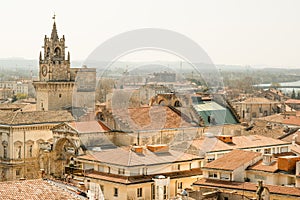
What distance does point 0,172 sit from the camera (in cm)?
4991

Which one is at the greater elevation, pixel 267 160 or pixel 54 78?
pixel 54 78

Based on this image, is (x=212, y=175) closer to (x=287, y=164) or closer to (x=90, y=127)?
(x=287, y=164)

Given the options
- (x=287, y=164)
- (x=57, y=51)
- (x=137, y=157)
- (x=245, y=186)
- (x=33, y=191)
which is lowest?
(x=245, y=186)

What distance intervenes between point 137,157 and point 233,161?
16.6 feet

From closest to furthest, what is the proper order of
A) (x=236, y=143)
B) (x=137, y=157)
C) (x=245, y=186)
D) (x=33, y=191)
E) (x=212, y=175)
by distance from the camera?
(x=33, y=191) → (x=245, y=186) → (x=212, y=175) → (x=137, y=157) → (x=236, y=143)

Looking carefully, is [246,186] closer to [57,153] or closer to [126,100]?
[57,153]

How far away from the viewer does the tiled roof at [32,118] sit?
50.0 metres

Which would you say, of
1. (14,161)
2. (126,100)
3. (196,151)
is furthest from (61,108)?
(196,151)

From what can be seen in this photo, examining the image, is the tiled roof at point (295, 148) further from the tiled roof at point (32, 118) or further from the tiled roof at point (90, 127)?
the tiled roof at point (32, 118)

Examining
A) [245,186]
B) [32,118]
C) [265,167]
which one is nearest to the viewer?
[245,186]

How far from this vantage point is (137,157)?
1314 inches

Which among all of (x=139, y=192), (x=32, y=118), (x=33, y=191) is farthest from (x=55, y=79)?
(x=33, y=191)

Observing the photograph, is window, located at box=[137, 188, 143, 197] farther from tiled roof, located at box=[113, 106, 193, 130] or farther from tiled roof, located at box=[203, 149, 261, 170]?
tiled roof, located at box=[113, 106, 193, 130]

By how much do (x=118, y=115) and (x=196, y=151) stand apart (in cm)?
720
